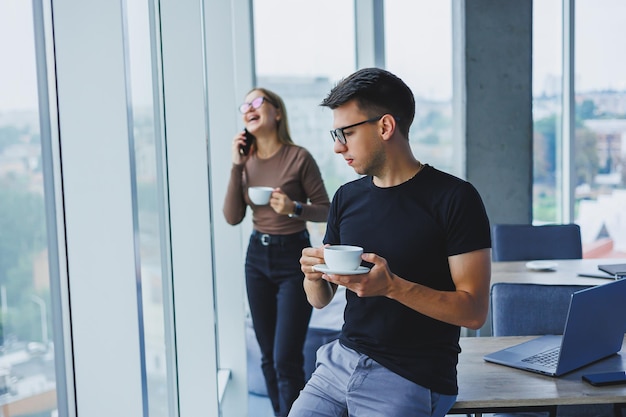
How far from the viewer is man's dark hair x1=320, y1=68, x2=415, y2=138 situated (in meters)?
2.02

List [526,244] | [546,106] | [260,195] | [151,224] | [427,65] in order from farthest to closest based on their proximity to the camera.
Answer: [546,106] < [427,65] < [526,244] < [260,195] < [151,224]

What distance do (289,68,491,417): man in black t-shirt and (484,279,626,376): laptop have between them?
11.1 inches

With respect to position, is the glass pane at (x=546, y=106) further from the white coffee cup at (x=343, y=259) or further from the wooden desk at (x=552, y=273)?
the white coffee cup at (x=343, y=259)

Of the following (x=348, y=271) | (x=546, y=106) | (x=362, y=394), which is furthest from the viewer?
(x=546, y=106)

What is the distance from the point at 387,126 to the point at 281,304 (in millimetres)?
1475

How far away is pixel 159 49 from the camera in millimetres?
2318

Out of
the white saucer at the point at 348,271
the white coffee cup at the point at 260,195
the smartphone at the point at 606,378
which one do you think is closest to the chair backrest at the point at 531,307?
the smartphone at the point at 606,378

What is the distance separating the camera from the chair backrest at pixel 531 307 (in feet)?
7.98

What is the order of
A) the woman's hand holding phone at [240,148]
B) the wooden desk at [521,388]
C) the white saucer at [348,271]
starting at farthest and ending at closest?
the woman's hand holding phone at [240,148]
the wooden desk at [521,388]
the white saucer at [348,271]

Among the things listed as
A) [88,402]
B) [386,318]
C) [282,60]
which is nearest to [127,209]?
[88,402]

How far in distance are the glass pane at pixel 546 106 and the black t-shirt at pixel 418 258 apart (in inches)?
152

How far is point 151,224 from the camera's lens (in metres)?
2.44

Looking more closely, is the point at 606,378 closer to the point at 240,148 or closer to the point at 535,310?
the point at 535,310

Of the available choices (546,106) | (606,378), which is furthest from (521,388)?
(546,106)
